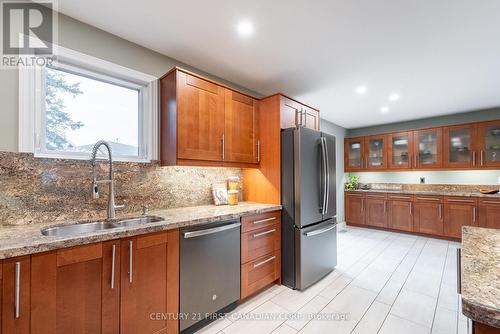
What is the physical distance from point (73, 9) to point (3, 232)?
5.56 feet

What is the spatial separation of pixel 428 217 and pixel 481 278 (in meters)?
4.48

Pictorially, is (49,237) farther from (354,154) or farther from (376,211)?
(354,154)

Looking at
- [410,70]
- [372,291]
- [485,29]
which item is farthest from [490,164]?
[372,291]

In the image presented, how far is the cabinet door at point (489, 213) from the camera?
12.2 feet

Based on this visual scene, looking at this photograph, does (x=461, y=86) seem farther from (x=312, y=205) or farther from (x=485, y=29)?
(x=312, y=205)

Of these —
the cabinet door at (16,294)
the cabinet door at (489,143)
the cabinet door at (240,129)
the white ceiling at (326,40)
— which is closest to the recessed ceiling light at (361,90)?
the white ceiling at (326,40)

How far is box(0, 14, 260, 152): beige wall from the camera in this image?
154 cm

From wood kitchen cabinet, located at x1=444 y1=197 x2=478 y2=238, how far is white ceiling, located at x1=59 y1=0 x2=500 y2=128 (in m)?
1.93

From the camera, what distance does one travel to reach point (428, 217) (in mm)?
4359

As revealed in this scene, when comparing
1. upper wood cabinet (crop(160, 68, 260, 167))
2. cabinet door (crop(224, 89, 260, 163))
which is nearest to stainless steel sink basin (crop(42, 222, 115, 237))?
upper wood cabinet (crop(160, 68, 260, 167))

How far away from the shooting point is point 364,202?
204 inches

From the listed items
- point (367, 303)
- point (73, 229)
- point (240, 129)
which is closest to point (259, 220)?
point (240, 129)

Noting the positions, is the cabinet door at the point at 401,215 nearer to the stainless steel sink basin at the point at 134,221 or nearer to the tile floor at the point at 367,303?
the tile floor at the point at 367,303

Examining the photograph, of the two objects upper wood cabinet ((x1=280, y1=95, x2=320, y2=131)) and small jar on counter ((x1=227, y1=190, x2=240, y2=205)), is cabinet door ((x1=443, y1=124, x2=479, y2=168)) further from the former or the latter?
small jar on counter ((x1=227, y1=190, x2=240, y2=205))
